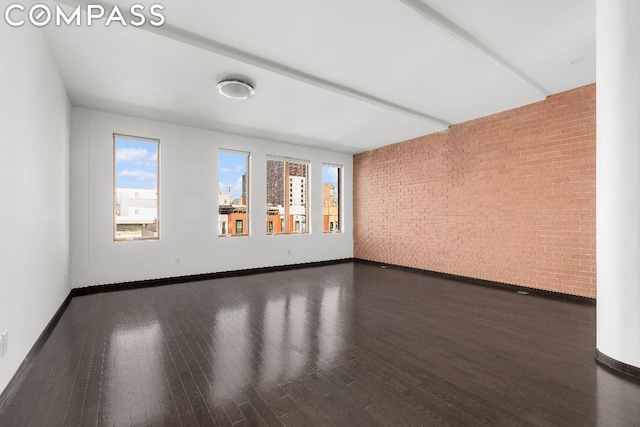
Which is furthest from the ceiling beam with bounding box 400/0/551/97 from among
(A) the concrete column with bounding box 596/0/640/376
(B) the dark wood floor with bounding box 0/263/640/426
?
(B) the dark wood floor with bounding box 0/263/640/426

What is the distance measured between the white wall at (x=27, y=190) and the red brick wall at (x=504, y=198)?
6267 mm

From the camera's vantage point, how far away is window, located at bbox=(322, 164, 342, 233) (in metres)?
8.21

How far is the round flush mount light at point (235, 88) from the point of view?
3842mm

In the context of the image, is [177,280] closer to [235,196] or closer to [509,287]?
[235,196]

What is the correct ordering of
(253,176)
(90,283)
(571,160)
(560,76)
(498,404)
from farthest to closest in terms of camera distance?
(253,176) → (90,283) → (571,160) → (560,76) → (498,404)

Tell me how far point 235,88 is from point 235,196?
3.29 meters

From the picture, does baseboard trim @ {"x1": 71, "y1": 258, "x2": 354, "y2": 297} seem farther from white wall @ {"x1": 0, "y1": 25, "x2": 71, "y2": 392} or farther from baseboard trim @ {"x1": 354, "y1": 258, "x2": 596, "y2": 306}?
baseboard trim @ {"x1": 354, "y1": 258, "x2": 596, "y2": 306}

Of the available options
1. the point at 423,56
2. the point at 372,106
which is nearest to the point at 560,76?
the point at 423,56

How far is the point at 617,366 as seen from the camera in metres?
2.35

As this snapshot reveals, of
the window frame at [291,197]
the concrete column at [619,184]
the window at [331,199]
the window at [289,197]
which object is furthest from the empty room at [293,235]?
the window at [331,199]

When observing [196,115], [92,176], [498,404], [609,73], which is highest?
[196,115]

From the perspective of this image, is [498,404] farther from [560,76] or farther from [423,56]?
[560,76]

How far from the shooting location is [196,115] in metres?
5.27

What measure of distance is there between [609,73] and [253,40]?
10.8 ft
